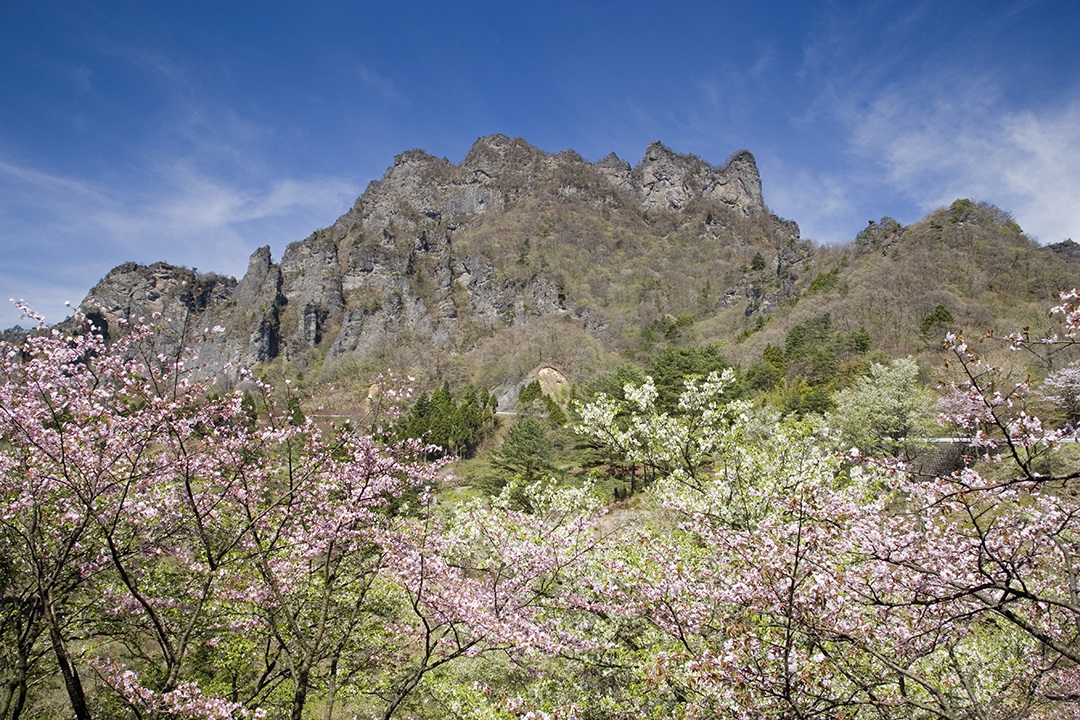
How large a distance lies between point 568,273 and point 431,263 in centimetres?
3627

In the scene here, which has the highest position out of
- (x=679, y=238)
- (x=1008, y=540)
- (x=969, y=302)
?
(x=679, y=238)

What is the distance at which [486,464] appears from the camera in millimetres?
35375

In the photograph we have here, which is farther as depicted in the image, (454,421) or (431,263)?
(431,263)

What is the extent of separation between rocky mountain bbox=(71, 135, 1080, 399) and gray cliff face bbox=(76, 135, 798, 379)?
0.54 m

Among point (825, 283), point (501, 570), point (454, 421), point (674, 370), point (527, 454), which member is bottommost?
point (501, 570)

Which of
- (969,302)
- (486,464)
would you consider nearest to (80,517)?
(486,464)

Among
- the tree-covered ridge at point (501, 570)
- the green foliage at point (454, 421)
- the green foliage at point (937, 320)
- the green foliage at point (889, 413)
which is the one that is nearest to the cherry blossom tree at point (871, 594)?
the tree-covered ridge at point (501, 570)

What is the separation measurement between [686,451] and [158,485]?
8.76 meters

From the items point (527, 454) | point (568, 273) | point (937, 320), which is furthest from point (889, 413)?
point (568, 273)

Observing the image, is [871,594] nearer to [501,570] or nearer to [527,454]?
[501,570]

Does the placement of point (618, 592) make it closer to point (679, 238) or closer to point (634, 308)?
point (634, 308)

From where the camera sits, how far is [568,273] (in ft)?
403

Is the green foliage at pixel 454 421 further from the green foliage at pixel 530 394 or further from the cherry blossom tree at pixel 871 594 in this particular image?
the cherry blossom tree at pixel 871 594

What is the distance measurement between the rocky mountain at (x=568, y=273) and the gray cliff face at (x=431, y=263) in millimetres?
536
